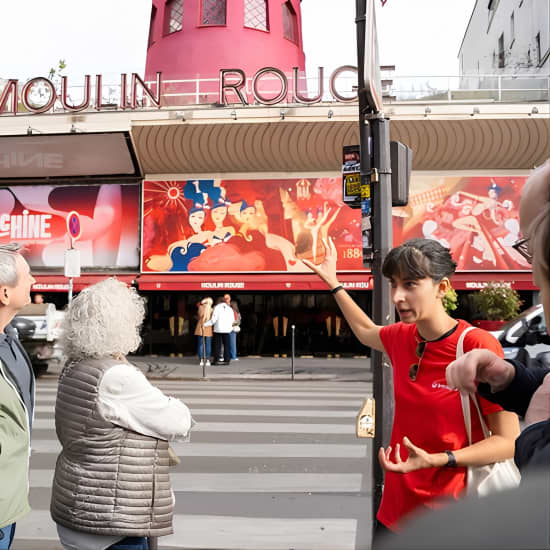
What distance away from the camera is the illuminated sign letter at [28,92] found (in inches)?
842

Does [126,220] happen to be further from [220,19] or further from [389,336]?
[389,336]

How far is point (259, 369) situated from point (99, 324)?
1486cm

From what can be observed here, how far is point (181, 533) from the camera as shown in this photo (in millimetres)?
4938

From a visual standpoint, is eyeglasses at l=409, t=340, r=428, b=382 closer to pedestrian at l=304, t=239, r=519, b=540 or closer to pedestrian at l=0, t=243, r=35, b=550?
pedestrian at l=304, t=239, r=519, b=540

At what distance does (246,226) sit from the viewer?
22062 mm

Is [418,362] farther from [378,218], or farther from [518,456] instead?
[378,218]

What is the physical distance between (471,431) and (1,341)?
80.8 inches

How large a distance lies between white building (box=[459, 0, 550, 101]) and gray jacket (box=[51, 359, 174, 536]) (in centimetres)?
2026

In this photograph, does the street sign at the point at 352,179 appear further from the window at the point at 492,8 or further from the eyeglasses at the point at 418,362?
the window at the point at 492,8

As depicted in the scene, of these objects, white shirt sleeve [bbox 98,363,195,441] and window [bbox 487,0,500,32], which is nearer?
white shirt sleeve [bbox 98,363,195,441]

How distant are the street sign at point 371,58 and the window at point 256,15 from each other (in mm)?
22207

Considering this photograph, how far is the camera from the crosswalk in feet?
15.9

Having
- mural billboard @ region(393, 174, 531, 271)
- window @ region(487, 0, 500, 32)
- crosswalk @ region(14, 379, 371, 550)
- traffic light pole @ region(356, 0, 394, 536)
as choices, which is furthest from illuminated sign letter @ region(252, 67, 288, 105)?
window @ region(487, 0, 500, 32)

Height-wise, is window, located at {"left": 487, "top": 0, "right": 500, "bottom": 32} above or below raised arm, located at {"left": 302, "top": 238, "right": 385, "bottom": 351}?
above
